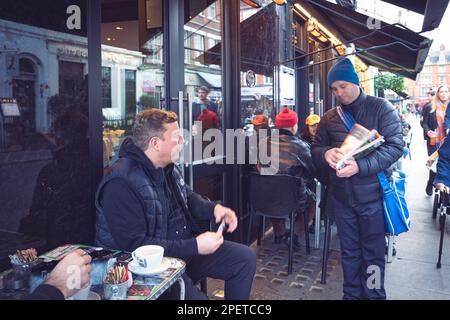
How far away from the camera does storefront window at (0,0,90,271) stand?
2.00m

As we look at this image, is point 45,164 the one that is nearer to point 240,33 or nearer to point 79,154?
point 79,154

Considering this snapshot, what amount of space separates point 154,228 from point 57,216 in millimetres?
579

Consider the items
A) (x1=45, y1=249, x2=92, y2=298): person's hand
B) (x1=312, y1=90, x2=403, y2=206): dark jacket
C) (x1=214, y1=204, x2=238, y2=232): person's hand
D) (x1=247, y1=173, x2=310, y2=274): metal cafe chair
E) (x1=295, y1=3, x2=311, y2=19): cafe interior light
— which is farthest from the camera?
(x1=295, y1=3, x2=311, y2=19): cafe interior light

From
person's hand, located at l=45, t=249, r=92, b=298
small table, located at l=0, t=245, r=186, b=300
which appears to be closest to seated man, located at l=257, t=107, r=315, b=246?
small table, located at l=0, t=245, r=186, b=300

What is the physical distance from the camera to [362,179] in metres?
2.97

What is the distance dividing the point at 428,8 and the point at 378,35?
2894mm

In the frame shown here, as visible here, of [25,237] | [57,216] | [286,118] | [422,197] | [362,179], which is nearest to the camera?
[25,237]

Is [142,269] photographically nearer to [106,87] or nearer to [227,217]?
[227,217]

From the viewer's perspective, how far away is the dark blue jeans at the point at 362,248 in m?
2.98

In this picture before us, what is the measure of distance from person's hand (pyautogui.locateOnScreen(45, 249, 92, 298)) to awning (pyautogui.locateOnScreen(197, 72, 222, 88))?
8.71ft

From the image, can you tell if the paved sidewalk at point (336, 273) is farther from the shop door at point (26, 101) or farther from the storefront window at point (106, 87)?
the shop door at point (26, 101)

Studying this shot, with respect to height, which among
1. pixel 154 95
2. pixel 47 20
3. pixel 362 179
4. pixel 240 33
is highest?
pixel 240 33

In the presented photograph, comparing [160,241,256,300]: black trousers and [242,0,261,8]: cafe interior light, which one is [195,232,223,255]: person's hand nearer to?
[160,241,256,300]: black trousers
